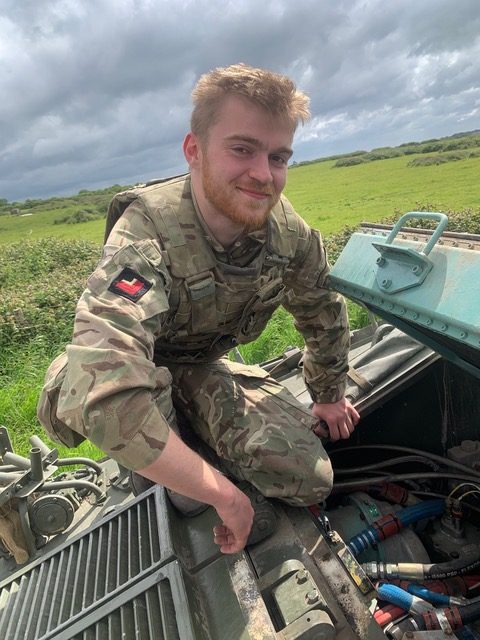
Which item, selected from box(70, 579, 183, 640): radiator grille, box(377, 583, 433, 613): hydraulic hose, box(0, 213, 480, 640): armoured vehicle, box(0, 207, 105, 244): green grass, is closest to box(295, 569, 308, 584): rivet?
box(0, 213, 480, 640): armoured vehicle

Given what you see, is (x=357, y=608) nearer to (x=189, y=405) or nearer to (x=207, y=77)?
(x=189, y=405)

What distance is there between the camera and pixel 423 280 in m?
1.50

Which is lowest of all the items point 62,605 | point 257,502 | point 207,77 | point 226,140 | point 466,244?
point 62,605

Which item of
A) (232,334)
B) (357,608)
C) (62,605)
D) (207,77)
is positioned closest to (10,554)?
(62,605)

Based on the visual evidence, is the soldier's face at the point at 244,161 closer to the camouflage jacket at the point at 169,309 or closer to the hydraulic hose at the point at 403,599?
the camouflage jacket at the point at 169,309

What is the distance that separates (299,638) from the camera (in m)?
1.26

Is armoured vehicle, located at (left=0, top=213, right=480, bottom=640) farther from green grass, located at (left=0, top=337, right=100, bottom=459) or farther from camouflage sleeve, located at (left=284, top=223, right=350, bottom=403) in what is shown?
green grass, located at (left=0, top=337, right=100, bottom=459)

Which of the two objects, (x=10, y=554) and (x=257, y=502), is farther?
(x=10, y=554)

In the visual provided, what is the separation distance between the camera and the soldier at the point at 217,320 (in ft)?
4.91

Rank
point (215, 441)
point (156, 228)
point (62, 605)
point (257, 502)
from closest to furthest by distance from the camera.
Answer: point (62, 605)
point (257, 502)
point (156, 228)
point (215, 441)

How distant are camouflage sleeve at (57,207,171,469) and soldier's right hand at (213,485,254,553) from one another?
28 cm

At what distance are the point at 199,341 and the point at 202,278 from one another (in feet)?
1.48

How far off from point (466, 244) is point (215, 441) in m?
1.17

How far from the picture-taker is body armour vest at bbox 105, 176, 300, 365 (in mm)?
1924
